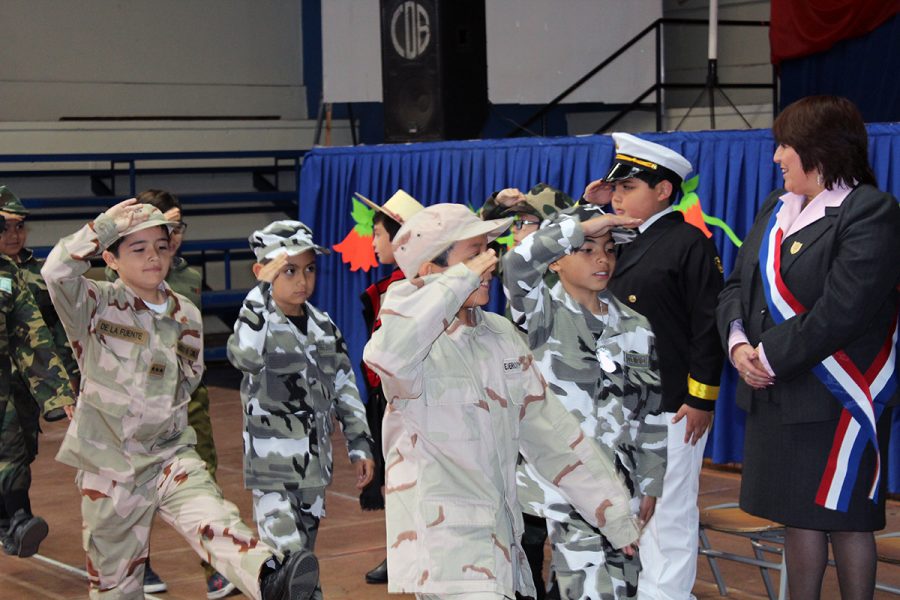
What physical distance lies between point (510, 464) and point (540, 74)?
8.59m

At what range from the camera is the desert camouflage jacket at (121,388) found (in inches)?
172

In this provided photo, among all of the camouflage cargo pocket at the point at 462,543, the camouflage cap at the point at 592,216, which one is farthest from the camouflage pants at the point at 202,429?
the camouflage cargo pocket at the point at 462,543

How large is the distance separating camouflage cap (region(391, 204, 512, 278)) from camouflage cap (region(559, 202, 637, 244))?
1.39ft

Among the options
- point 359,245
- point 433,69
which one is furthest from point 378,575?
point 433,69

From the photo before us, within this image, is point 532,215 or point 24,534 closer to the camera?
point 532,215

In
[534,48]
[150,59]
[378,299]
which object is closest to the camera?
[378,299]

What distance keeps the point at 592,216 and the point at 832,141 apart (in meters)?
0.76

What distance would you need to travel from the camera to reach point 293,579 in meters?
3.83

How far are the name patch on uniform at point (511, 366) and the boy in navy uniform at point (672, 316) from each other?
1324mm

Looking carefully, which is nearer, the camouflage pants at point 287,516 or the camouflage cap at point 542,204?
the camouflage pants at point 287,516

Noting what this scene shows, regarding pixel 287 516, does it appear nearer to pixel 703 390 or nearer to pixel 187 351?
pixel 187 351

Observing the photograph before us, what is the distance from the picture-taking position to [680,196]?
7191 millimetres

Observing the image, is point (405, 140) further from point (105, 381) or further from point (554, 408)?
point (554, 408)

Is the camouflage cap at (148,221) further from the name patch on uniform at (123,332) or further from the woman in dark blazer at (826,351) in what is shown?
the woman in dark blazer at (826,351)
